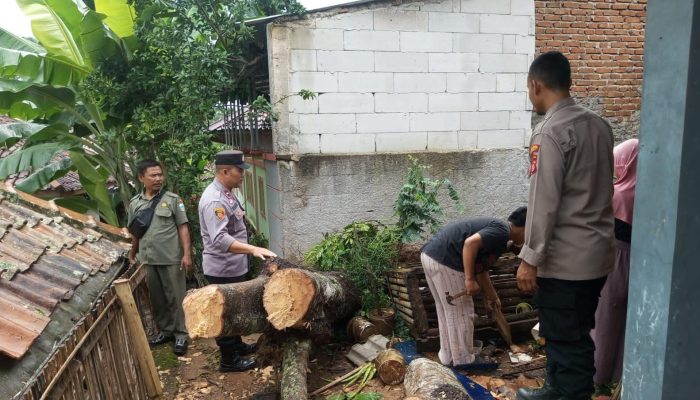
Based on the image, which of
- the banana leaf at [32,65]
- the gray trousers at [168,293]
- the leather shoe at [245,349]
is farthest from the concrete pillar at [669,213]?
the banana leaf at [32,65]

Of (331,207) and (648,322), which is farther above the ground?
(648,322)

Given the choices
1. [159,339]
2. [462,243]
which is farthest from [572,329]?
[159,339]

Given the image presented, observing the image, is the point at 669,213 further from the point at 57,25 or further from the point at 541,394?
the point at 57,25

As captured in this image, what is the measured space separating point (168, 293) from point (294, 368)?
2.17 m

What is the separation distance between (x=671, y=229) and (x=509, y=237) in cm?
205

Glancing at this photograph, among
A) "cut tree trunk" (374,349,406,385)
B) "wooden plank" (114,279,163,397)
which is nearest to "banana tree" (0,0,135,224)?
"wooden plank" (114,279,163,397)

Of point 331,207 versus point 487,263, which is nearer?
point 487,263

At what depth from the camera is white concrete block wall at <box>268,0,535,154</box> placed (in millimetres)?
5609

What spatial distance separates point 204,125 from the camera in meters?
5.89

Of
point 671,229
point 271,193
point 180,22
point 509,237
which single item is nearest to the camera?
point 671,229

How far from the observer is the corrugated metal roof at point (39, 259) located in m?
2.04

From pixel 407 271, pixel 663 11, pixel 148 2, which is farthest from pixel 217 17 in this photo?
pixel 663 11

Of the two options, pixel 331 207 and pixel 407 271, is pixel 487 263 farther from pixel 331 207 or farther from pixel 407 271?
pixel 331 207

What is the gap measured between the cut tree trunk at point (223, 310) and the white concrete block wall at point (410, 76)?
241cm
